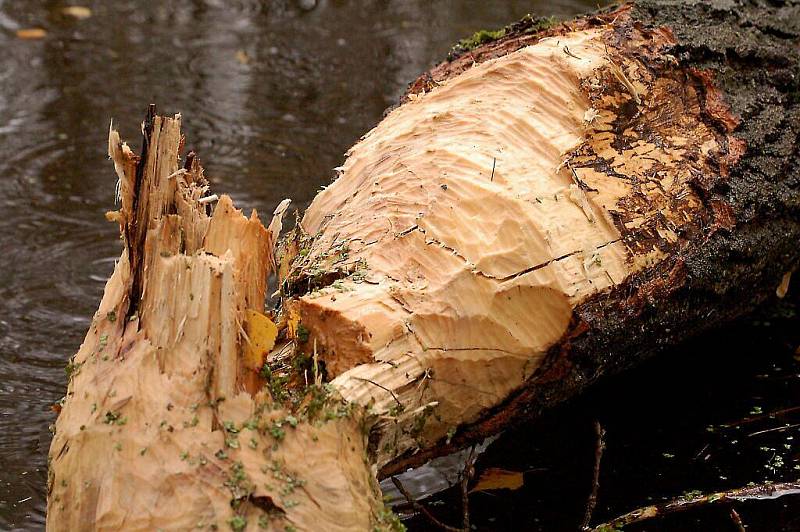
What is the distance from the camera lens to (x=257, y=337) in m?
2.15

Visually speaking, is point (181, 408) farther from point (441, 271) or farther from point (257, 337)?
point (441, 271)

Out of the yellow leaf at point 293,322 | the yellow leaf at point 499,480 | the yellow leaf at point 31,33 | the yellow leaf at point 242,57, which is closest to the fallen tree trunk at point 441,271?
the yellow leaf at point 293,322

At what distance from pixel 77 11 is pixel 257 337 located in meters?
4.63

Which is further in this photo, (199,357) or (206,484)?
(199,357)

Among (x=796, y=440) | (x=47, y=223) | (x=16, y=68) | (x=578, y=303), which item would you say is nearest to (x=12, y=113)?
(x=16, y=68)

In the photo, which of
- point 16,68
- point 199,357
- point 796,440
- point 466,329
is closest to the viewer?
point 199,357

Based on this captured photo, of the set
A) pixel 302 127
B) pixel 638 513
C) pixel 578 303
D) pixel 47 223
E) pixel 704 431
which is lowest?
pixel 638 513

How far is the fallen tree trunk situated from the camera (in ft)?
6.53

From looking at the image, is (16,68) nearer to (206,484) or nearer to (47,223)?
(47,223)

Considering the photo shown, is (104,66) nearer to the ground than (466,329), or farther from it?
farther from it

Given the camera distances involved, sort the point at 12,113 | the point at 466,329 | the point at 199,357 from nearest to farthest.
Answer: the point at 199,357
the point at 466,329
the point at 12,113

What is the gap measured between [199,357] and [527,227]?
906mm

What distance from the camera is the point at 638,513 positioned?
2.52 meters

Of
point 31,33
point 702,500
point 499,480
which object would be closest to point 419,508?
point 499,480
